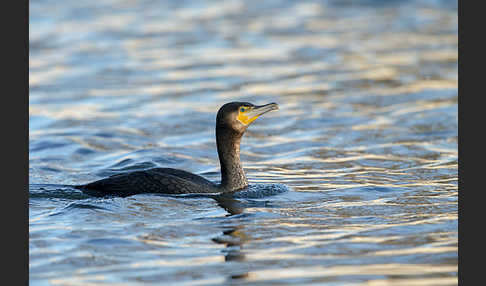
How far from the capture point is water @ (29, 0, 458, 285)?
786 cm

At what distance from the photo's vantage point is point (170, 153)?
43.8 feet

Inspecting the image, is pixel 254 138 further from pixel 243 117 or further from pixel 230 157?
pixel 243 117

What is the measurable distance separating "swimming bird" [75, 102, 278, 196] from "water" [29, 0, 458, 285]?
24 cm

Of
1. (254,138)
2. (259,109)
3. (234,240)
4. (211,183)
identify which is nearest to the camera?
(234,240)

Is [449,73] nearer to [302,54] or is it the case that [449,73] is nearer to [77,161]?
[302,54]

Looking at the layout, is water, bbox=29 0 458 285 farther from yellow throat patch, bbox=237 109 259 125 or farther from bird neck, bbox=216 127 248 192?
yellow throat patch, bbox=237 109 259 125

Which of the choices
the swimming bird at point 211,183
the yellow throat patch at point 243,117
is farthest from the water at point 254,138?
the yellow throat patch at point 243,117

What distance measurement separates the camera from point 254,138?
14555mm

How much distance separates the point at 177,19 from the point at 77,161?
44.4 feet

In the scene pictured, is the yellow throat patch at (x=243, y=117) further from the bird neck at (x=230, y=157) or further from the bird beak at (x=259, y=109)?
the bird neck at (x=230, y=157)

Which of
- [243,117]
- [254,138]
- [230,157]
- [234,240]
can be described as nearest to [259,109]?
[243,117]

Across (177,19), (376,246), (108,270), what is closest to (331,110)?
(376,246)

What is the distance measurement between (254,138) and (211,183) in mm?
4127

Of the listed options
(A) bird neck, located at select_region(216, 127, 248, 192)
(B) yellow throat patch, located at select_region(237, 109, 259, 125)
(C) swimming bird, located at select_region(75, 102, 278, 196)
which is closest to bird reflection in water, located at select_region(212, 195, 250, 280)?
(C) swimming bird, located at select_region(75, 102, 278, 196)
